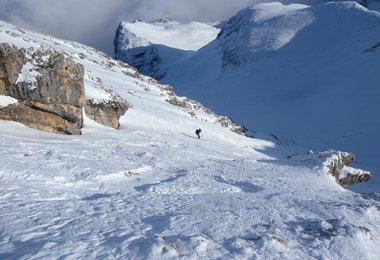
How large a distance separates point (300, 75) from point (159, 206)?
83.6 m

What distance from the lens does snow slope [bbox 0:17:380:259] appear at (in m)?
9.79

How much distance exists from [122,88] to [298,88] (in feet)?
172

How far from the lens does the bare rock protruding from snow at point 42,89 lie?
2150 centimetres

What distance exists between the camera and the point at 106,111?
28.6 m

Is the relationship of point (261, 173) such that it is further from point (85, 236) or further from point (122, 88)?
point (122, 88)

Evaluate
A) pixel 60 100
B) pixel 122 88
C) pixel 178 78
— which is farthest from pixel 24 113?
pixel 178 78

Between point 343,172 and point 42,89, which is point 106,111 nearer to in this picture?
point 42,89

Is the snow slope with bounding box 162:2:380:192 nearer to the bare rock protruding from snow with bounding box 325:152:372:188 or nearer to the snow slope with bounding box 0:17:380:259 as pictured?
the bare rock protruding from snow with bounding box 325:152:372:188

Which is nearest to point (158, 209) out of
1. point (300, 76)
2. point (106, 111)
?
point (106, 111)

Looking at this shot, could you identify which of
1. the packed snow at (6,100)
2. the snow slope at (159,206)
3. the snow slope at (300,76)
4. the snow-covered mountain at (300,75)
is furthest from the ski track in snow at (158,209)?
the snow-covered mountain at (300,75)

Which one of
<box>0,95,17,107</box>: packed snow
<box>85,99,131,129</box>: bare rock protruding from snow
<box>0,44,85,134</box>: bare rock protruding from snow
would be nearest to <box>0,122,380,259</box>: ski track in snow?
<box>0,44,85,134</box>: bare rock protruding from snow

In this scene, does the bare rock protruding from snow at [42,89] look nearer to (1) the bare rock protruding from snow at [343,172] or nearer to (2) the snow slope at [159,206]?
(2) the snow slope at [159,206]

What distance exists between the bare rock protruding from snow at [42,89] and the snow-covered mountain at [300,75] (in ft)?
79.3

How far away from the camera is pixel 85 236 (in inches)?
394
